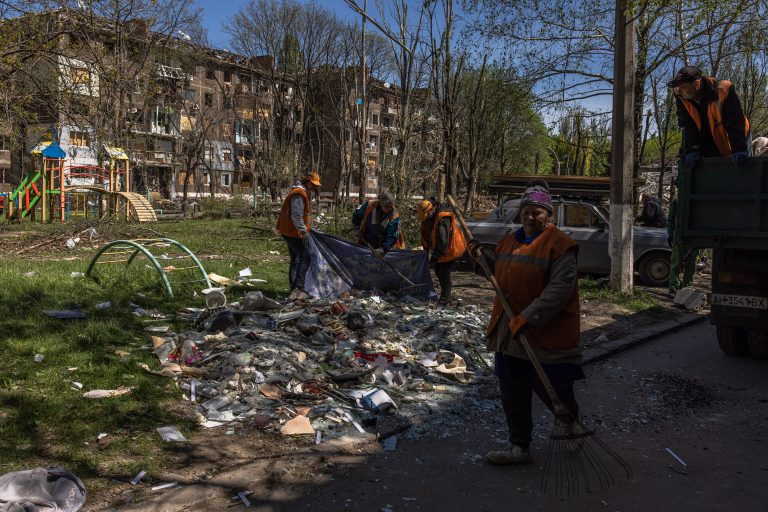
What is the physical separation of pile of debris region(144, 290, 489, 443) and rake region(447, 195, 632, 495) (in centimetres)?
121

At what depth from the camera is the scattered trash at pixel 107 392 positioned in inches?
201

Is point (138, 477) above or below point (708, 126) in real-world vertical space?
below

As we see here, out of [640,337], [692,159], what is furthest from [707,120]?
[640,337]

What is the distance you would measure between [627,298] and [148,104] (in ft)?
109

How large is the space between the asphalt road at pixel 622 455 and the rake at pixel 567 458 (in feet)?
0.27

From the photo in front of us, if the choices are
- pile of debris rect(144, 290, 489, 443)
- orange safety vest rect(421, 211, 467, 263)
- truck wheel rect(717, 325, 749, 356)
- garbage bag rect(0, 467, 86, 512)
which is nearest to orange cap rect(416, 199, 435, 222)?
orange safety vest rect(421, 211, 467, 263)

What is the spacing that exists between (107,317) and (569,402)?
5.24 m

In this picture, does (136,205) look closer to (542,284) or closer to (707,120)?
(707,120)

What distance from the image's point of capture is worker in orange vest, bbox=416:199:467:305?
9438 millimetres

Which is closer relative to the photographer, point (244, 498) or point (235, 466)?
point (244, 498)

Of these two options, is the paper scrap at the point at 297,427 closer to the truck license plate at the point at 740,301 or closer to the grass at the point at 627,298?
the truck license plate at the point at 740,301

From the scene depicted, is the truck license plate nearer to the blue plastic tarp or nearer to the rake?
the rake

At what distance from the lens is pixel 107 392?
5.18 meters

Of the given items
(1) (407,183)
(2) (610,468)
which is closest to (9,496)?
(2) (610,468)
